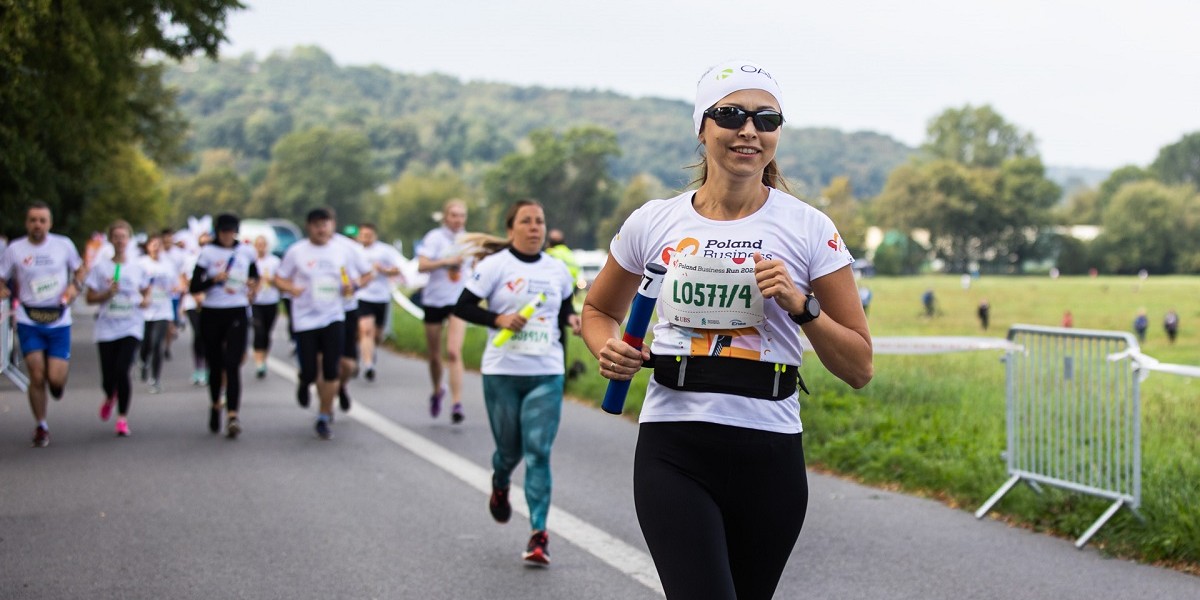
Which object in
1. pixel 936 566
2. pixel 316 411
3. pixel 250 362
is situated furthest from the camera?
pixel 250 362

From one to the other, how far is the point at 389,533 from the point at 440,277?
7.18 metres

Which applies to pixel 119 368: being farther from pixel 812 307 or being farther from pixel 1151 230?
pixel 1151 230

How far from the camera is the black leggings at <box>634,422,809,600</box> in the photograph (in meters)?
3.70

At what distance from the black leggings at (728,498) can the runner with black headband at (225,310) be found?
911cm

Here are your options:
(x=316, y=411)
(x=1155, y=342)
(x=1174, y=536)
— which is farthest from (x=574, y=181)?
(x=1174, y=536)

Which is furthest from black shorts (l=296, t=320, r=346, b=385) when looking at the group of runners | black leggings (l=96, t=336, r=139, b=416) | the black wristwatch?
the black wristwatch

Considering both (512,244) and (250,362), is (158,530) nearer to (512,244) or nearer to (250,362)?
(512,244)

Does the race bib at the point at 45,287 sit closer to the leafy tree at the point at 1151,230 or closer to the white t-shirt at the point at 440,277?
the white t-shirt at the point at 440,277

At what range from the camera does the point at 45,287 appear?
1145 cm

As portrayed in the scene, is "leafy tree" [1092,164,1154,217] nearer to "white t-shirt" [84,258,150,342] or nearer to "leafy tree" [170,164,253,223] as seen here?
"white t-shirt" [84,258,150,342]

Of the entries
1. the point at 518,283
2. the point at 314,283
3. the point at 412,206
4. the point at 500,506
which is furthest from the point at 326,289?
the point at 412,206

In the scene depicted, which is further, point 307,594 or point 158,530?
point 158,530

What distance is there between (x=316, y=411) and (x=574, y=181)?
9504 centimetres

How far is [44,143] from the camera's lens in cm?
1520
